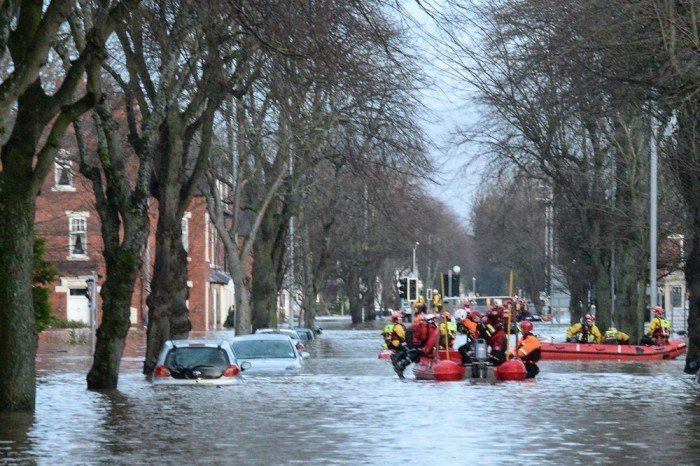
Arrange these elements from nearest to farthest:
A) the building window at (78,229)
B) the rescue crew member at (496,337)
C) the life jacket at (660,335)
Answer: the rescue crew member at (496,337) → the life jacket at (660,335) → the building window at (78,229)

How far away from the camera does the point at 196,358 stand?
29.6 m

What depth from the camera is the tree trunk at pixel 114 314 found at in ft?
93.8

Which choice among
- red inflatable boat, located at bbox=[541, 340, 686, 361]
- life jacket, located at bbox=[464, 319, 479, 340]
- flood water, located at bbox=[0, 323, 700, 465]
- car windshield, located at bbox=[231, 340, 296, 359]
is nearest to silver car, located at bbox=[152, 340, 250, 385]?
flood water, located at bbox=[0, 323, 700, 465]

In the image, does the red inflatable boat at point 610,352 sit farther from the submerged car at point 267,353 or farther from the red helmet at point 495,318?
the submerged car at point 267,353

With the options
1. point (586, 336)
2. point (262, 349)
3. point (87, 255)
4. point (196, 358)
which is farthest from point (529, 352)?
point (87, 255)

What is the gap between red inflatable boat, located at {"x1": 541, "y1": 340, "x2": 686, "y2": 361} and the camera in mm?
48406

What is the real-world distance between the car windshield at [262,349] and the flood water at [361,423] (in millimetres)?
1118

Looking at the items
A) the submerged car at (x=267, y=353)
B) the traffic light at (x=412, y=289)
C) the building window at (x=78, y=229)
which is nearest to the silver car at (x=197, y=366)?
the submerged car at (x=267, y=353)

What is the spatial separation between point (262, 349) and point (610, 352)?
1558 cm

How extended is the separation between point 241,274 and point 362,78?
26.3 m

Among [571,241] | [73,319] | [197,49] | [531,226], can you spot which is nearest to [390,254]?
[531,226]

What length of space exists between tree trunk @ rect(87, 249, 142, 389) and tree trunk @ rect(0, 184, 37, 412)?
638 cm

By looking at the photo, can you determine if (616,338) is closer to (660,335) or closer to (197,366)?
(660,335)

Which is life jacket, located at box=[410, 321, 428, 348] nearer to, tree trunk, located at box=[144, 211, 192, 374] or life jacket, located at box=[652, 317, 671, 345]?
tree trunk, located at box=[144, 211, 192, 374]
